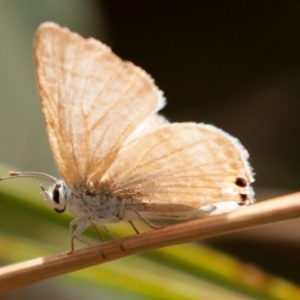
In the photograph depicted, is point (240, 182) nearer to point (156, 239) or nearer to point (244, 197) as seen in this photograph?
point (244, 197)

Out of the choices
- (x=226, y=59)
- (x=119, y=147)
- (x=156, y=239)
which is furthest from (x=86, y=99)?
(x=226, y=59)

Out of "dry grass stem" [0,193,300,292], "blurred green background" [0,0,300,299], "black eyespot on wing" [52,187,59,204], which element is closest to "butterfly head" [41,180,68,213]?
"black eyespot on wing" [52,187,59,204]

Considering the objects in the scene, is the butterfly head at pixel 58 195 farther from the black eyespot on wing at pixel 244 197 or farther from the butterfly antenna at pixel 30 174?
the black eyespot on wing at pixel 244 197

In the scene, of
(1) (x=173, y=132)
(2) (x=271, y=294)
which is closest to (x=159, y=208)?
(1) (x=173, y=132)

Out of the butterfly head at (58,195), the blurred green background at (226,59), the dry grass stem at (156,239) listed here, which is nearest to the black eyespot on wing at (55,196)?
the butterfly head at (58,195)

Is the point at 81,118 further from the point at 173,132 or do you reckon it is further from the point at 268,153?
the point at 268,153

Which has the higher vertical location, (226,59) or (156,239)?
(226,59)

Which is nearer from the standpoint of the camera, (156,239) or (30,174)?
(156,239)
